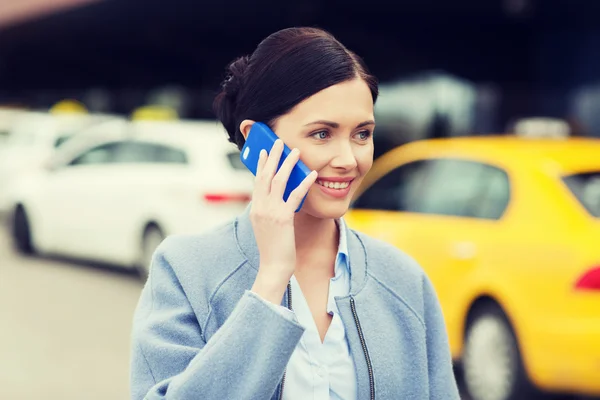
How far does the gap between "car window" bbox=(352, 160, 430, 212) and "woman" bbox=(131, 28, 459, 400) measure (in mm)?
5185

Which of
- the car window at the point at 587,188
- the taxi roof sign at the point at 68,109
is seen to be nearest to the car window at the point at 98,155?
the car window at the point at 587,188

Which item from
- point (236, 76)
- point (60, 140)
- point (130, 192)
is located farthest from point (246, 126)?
point (60, 140)

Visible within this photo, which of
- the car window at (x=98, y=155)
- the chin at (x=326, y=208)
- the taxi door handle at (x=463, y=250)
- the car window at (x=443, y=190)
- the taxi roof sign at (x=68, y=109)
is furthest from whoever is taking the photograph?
the taxi roof sign at (x=68, y=109)

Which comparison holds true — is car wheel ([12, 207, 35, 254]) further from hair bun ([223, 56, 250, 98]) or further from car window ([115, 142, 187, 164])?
hair bun ([223, 56, 250, 98])

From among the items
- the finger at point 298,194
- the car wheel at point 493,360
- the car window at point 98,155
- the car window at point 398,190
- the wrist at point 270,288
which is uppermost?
the finger at point 298,194

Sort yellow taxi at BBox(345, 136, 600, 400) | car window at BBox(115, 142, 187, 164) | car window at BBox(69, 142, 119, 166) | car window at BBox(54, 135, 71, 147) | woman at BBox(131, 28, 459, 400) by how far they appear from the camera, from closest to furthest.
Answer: woman at BBox(131, 28, 459, 400) < yellow taxi at BBox(345, 136, 600, 400) < car window at BBox(115, 142, 187, 164) < car window at BBox(69, 142, 119, 166) < car window at BBox(54, 135, 71, 147)

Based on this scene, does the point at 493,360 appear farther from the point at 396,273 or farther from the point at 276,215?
the point at 276,215

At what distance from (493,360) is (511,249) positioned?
66cm

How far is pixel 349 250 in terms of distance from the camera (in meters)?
2.22

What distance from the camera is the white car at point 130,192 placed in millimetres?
10086

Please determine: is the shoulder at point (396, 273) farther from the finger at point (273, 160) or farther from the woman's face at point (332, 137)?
the finger at point (273, 160)

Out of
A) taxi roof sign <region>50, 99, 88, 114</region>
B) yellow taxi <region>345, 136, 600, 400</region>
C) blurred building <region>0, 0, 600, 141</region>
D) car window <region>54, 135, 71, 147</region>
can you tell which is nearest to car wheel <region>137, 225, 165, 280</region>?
yellow taxi <region>345, 136, 600, 400</region>

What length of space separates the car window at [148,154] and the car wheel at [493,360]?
188 inches

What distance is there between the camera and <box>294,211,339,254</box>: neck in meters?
2.21
